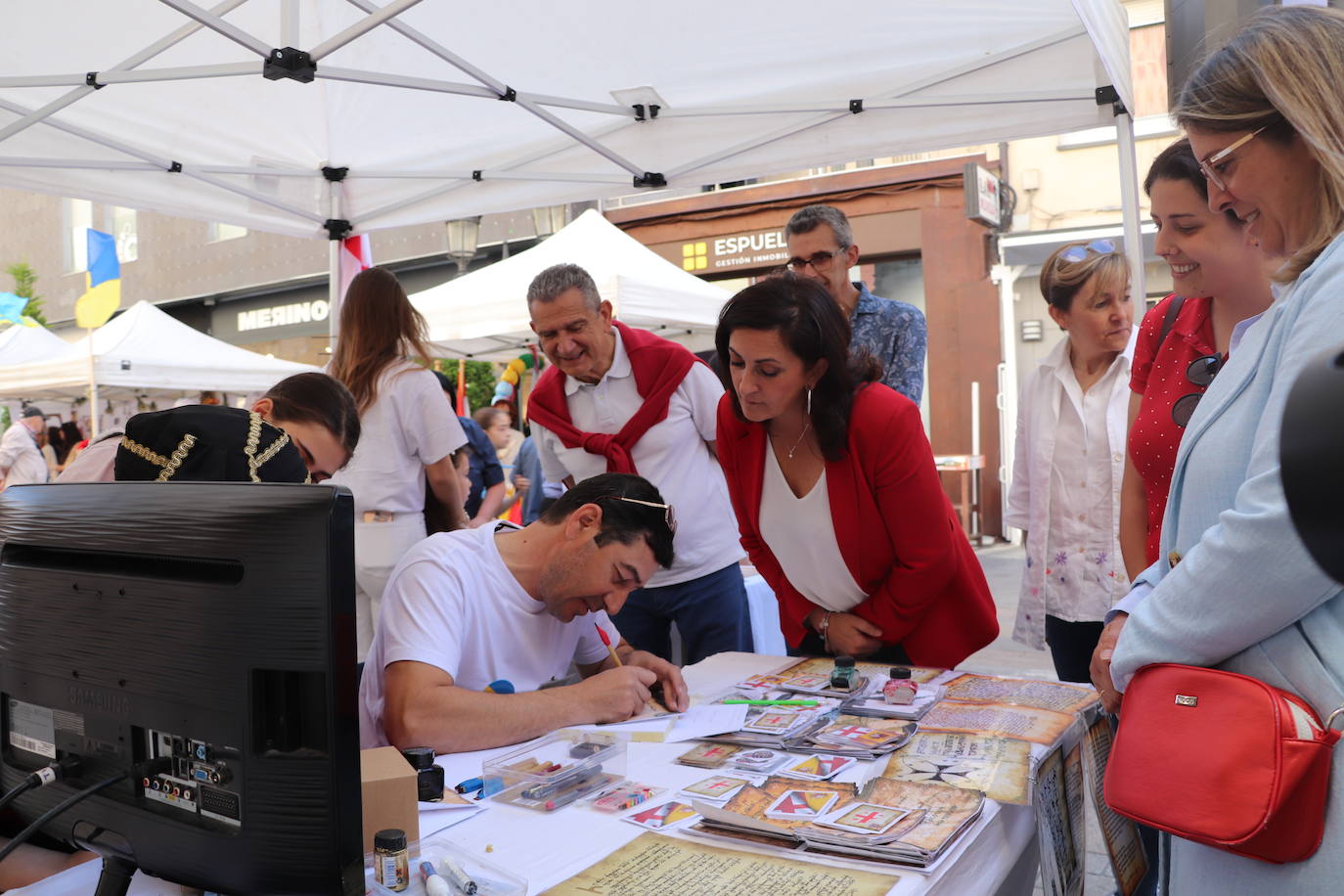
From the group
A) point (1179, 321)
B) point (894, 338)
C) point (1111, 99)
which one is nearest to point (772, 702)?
point (1179, 321)

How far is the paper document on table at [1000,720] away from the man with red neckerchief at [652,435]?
1053 mm

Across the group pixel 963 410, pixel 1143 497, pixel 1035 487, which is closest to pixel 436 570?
pixel 1143 497

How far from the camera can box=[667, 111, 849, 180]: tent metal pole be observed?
3.69 meters

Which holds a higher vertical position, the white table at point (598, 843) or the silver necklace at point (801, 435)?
the silver necklace at point (801, 435)

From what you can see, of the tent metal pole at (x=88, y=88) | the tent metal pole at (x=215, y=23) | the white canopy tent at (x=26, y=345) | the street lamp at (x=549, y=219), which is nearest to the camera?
the tent metal pole at (x=215, y=23)

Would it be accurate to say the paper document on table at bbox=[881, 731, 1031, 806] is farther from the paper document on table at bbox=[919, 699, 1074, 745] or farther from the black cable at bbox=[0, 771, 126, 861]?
the black cable at bbox=[0, 771, 126, 861]

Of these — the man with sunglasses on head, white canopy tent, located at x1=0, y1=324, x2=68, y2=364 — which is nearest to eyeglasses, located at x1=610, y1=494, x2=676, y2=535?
the man with sunglasses on head

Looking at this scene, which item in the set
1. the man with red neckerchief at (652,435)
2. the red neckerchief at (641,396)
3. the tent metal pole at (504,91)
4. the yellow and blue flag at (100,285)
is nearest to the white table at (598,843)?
the man with red neckerchief at (652,435)

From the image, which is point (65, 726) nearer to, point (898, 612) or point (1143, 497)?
point (898, 612)

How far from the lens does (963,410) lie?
10.1 meters

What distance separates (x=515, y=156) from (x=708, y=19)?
110 cm

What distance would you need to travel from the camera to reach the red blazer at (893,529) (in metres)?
2.12

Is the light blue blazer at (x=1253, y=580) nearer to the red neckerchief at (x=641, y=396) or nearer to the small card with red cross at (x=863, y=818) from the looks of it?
the small card with red cross at (x=863, y=818)

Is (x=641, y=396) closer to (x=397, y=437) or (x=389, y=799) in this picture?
(x=397, y=437)
